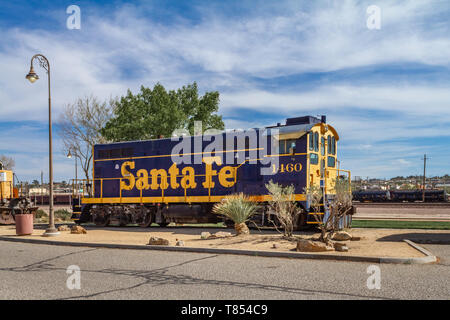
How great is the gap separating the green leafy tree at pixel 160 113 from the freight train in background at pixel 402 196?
81.9 ft

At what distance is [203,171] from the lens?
19062mm

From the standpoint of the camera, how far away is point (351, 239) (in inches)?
534

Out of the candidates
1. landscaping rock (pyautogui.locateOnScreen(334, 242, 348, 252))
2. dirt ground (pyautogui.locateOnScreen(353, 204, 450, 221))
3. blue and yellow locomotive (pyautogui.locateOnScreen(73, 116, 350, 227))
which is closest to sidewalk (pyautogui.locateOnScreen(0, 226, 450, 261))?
landscaping rock (pyautogui.locateOnScreen(334, 242, 348, 252))

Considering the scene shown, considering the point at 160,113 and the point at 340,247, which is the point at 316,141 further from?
the point at 160,113

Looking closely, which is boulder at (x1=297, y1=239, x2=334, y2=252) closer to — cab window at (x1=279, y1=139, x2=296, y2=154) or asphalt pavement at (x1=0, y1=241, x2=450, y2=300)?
asphalt pavement at (x1=0, y1=241, x2=450, y2=300)

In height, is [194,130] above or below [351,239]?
above

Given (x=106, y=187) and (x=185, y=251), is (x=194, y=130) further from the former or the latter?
(x=185, y=251)

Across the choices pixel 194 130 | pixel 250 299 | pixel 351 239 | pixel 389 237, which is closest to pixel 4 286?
pixel 250 299

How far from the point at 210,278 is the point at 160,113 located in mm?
27701

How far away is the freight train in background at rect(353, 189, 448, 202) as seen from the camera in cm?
5066

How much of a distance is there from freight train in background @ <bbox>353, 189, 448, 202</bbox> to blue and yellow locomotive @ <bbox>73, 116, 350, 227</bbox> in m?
37.6

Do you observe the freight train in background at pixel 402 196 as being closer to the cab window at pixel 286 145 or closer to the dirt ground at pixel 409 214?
the dirt ground at pixel 409 214

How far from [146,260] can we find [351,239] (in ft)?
21.6
